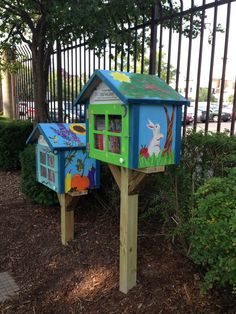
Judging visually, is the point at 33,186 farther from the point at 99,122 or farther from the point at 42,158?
the point at 99,122

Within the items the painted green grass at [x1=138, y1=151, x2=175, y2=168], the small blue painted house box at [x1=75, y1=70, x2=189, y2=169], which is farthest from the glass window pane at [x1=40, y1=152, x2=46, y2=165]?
the painted green grass at [x1=138, y1=151, x2=175, y2=168]

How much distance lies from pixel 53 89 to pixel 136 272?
201 inches

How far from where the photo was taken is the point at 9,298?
2889 mm

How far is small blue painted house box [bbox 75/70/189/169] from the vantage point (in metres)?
2.30

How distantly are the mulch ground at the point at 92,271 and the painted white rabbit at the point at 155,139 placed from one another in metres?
1.06

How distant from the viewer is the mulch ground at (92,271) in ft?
8.14

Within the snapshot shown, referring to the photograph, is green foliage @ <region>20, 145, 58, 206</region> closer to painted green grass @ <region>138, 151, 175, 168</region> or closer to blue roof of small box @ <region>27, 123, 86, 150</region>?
blue roof of small box @ <region>27, 123, 86, 150</region>

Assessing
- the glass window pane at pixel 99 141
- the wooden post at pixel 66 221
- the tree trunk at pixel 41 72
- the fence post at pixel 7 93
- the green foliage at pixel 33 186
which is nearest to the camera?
the glass window pane at pixel 99 141

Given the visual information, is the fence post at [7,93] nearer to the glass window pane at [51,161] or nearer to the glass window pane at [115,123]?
the glass window pane at [51,161]

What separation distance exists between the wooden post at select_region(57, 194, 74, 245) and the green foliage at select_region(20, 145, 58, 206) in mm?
906

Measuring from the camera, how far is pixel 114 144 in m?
2.52

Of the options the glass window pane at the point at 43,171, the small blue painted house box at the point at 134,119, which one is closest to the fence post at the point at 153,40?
the small blue painted house box at the point at 134,119

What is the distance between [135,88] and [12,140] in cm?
518

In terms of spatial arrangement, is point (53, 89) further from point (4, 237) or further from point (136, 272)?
point (136, 272)
